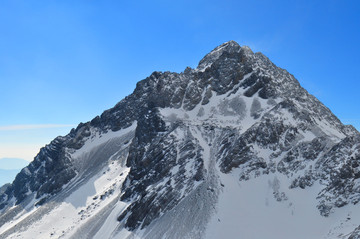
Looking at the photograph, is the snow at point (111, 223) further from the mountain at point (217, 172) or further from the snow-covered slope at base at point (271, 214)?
the snow-covered slope at base at point (271, 214)

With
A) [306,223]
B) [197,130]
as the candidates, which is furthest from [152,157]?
[306,223]

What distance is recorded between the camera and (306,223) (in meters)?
54.8

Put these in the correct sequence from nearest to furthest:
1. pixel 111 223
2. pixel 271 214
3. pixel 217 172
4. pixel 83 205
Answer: pixel 271 214 → pixel 111 223 → pixel 217 172 → pixel 83 205

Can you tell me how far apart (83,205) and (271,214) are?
58.8 meters

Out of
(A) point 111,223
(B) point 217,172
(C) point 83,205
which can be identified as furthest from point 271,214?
(C) point 83,205

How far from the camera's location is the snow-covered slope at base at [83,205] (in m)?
74.4

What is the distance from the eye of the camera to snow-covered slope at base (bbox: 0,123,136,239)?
2931 inches

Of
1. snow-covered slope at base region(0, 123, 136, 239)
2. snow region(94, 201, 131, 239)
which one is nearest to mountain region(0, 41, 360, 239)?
snow region(94, 201, 131, 239)

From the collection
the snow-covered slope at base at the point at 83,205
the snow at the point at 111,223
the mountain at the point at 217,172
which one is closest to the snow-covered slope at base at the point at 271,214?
the mountain at the point at 217,172

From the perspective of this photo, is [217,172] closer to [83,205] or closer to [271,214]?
[271,214]

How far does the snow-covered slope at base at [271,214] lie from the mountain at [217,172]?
0.21 m

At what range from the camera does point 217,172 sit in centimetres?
6862

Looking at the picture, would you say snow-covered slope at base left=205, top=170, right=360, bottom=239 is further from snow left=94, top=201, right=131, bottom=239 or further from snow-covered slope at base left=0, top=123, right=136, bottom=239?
snow-covered slope at base left=0, top=123, right=136, bottom=239

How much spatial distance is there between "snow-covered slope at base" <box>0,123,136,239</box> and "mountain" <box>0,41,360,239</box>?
0.46 m
